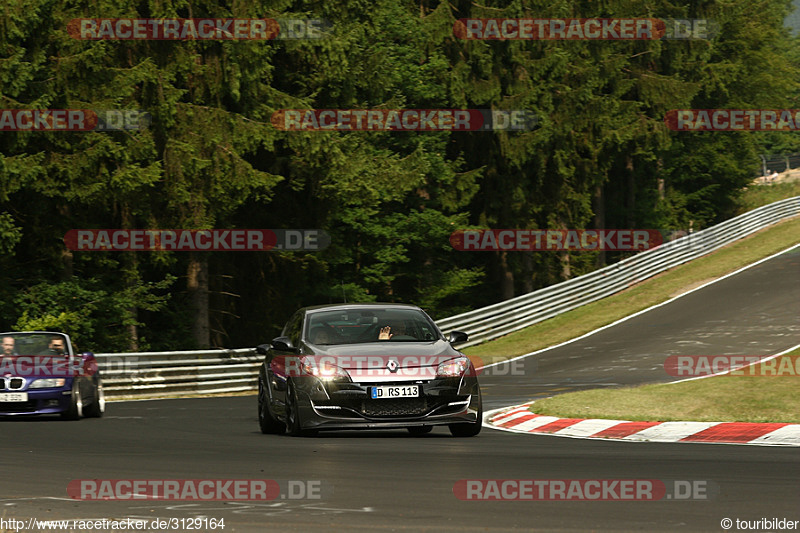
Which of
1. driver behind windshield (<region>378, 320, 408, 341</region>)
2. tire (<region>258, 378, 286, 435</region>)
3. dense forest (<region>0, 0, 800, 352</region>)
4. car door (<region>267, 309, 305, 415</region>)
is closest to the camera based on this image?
driver behind windshield (<region>378, 320, 408, 341</region>)

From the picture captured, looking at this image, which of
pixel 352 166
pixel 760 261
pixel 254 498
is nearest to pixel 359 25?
pixel 352 166

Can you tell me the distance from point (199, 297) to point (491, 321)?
861cm

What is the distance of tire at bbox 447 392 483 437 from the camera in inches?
578

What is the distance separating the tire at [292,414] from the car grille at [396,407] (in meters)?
0.95

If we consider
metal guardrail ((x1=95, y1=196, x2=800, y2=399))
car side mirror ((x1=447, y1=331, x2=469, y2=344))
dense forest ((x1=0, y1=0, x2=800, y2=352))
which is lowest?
metal guardrail ((x1=95, y1=196, x2=800, y2=399))

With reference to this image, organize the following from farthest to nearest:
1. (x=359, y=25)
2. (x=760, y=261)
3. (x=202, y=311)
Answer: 1. (x=760, y=261)
2. (x=359, y=25)
3. (x=202, y=311)

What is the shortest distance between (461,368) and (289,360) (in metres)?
2.04

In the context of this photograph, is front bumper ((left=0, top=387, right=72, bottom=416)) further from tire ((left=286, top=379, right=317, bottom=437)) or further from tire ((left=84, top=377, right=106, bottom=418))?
tire ((left=286, top=379, right=317, bottom=437))

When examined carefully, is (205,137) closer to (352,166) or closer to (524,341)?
(352,166)

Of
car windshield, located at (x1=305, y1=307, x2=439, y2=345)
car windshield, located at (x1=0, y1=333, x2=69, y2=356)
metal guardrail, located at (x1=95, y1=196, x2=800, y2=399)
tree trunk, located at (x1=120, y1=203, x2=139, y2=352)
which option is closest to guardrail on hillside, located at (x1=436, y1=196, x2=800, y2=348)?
metal guardrail, located at (x1=95, y1=196, x2=800, y2=399)

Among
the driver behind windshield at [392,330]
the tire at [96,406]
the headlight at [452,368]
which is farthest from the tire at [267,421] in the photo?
the tire at [96,406]

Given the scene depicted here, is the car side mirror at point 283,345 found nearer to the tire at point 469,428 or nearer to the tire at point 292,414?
the tire at point 292,414

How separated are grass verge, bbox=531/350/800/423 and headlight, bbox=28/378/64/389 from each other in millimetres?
6981

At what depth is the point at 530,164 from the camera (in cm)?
5056
